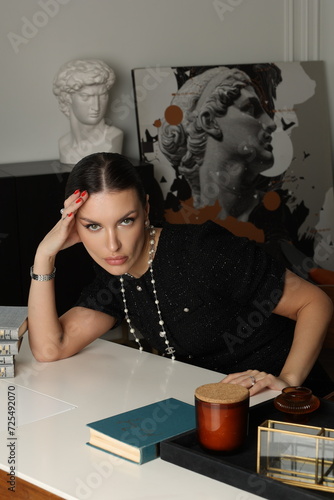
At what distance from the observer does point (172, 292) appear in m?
2.43

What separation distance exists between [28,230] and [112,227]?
1.78 meters

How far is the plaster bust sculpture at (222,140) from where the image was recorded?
4.65m

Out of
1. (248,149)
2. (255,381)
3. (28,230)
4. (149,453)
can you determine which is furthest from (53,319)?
(248,149)

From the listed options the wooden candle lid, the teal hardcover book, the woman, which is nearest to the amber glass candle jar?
the wooden candle lid

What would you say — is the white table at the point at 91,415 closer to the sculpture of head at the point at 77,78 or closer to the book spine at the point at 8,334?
the book spine at the point at 8,334

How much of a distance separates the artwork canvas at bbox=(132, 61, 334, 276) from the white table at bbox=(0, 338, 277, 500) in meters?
2.23

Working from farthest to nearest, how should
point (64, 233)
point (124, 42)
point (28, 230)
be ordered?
point (124, 42), point (28, 230), point (64, 233)

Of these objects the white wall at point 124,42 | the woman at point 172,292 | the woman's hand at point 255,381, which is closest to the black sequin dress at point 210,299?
the woman at point 172,292

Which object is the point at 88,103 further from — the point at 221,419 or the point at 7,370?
the point at 221,419

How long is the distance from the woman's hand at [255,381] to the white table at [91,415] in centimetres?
2

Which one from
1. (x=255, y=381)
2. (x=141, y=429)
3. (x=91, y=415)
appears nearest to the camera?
(x=141, y=429)

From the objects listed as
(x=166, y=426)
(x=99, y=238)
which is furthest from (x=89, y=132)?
(x=166, y=426)

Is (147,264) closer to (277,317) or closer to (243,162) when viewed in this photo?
(277,317)

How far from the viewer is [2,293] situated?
383 cm
